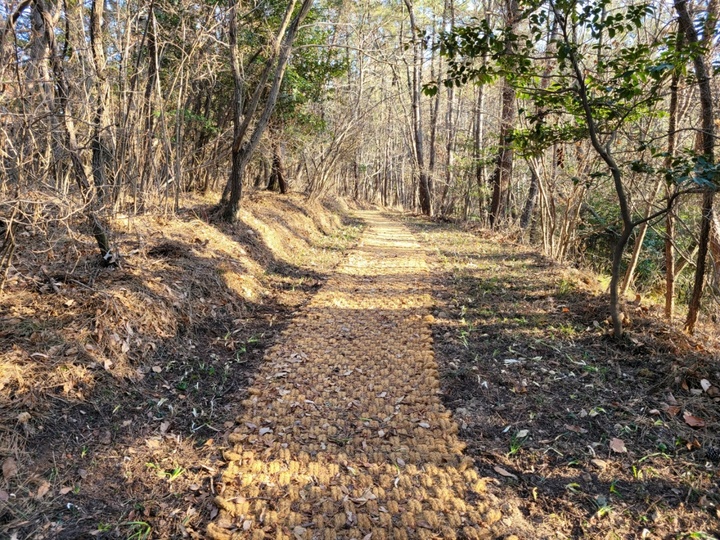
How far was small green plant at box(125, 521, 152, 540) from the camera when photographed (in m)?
2.16

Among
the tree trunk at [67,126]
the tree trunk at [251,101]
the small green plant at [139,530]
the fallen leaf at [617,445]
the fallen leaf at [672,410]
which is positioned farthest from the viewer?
the tree trunk at [251,101]

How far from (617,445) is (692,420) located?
642mm

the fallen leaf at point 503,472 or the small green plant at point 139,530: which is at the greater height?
the fallen leaf at point 503,472

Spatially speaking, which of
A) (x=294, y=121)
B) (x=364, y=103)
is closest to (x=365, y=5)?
(x=364, y=103)

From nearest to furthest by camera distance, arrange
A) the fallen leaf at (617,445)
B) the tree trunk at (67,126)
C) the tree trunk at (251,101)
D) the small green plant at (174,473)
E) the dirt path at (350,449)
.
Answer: the dirt path at (350,449), the small green plant at (174,473), the fallen leaf at (617,445), the tree trunk at (67,126), the tree trunk at (251,101)

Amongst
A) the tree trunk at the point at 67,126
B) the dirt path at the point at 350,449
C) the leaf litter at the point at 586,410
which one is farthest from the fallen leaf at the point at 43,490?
the leaf litter at the point at 586,410

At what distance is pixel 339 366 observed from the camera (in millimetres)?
4031

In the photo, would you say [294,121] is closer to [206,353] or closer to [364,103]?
[364,103]

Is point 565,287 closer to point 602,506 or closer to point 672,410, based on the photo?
point 672,410

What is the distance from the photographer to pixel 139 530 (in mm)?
2189

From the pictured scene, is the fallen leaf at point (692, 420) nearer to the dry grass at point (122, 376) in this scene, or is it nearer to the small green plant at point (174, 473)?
the dry grass at point (122, 376)

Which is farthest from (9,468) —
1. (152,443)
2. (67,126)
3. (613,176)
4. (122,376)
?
(613,176)

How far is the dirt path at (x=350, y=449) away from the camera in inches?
89.7

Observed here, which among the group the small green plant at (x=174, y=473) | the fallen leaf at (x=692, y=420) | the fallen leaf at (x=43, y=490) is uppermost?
the fallen leaf at (x=692, y=420)
